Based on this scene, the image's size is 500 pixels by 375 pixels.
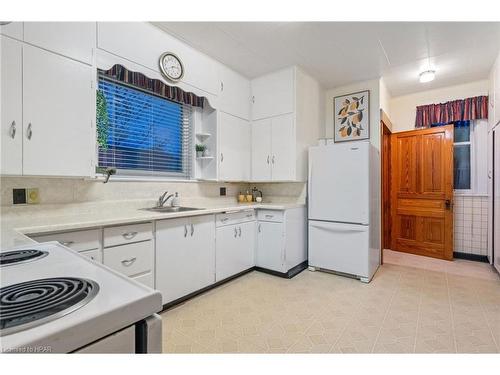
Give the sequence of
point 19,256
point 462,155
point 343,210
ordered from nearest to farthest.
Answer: point 19,256, point 343,210, point 462,155

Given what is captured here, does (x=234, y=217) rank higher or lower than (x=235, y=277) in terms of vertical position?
higher

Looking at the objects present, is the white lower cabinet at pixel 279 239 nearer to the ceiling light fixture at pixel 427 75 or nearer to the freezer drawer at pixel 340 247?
the freezer drawer at pixel 340 247

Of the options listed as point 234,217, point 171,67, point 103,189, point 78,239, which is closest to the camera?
point 78,239

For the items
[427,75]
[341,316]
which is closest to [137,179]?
[341,316]

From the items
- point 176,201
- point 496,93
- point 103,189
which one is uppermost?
point 496,93

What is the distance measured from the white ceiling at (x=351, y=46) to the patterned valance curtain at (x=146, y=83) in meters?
0.50

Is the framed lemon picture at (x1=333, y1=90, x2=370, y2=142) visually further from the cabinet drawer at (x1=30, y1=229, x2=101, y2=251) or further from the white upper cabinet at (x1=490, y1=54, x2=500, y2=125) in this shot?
the cabinet drawer at (x1=30, y1=229, x2=101, y2=251)

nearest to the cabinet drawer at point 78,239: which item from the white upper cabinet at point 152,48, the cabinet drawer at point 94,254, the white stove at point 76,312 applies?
the cabinet drawer at point 94,254

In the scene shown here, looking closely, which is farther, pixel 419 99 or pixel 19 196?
pixel 419 99

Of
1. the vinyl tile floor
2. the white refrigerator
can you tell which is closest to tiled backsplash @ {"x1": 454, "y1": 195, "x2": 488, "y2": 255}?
the vinyl tile floor

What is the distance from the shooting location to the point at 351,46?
2762 millimetres

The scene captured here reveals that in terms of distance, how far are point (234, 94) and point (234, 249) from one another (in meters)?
1.94

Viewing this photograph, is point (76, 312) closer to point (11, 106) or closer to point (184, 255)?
point (11, 106)

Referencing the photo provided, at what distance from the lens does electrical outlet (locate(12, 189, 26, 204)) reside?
1824 millimetres
